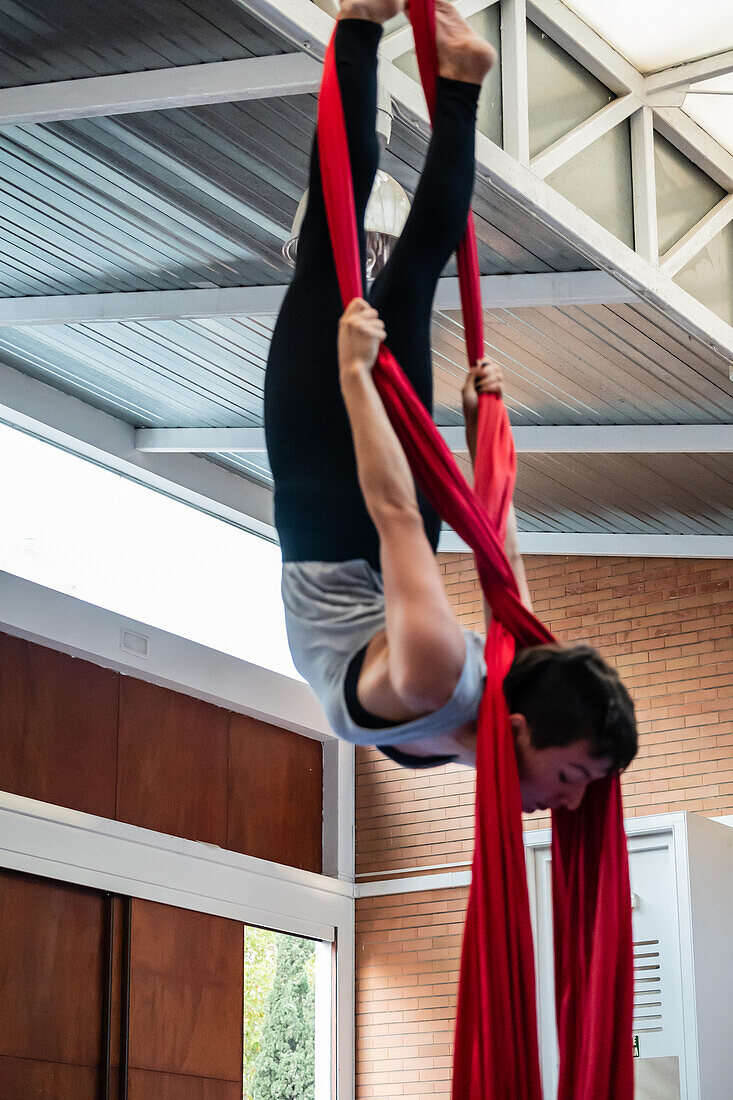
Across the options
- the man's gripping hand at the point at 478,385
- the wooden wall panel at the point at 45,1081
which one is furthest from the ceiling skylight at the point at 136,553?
the man's gripping hand at the point at 478,385

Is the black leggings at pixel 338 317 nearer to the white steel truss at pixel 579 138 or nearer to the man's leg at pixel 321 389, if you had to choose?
the man's leg at pixel 321 389

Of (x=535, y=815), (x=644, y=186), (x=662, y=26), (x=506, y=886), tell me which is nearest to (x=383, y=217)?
(x=644, y=186)

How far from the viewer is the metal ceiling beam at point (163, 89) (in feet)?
14.5

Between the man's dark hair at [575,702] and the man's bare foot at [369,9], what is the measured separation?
128cm

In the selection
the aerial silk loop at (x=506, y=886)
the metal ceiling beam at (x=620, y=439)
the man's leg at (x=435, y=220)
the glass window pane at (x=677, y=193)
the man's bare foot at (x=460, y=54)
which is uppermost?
the glass window pane at (x=677, y=193)

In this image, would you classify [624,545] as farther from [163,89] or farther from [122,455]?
[163,89]

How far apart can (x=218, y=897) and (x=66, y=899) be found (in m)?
1.09

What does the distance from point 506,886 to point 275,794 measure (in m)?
6.53

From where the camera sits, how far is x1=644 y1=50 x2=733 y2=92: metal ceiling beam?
5.18 meters

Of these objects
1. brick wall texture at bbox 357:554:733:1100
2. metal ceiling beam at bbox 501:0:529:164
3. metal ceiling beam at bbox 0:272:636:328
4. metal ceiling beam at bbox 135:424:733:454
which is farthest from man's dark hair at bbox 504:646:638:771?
brick wall texture at bbox 357:554:733:1100

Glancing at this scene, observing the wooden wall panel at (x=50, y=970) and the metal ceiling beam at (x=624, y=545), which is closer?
the wooden wall panel at (x=50, y=970)

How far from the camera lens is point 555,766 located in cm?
244

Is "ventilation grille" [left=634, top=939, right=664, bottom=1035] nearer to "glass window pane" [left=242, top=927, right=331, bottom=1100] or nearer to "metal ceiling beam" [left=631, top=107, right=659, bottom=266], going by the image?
"glass window pane" [left=242, top=927, right=331, bottom=1100]

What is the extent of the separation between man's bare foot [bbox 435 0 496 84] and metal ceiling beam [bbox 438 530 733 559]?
220 inches
